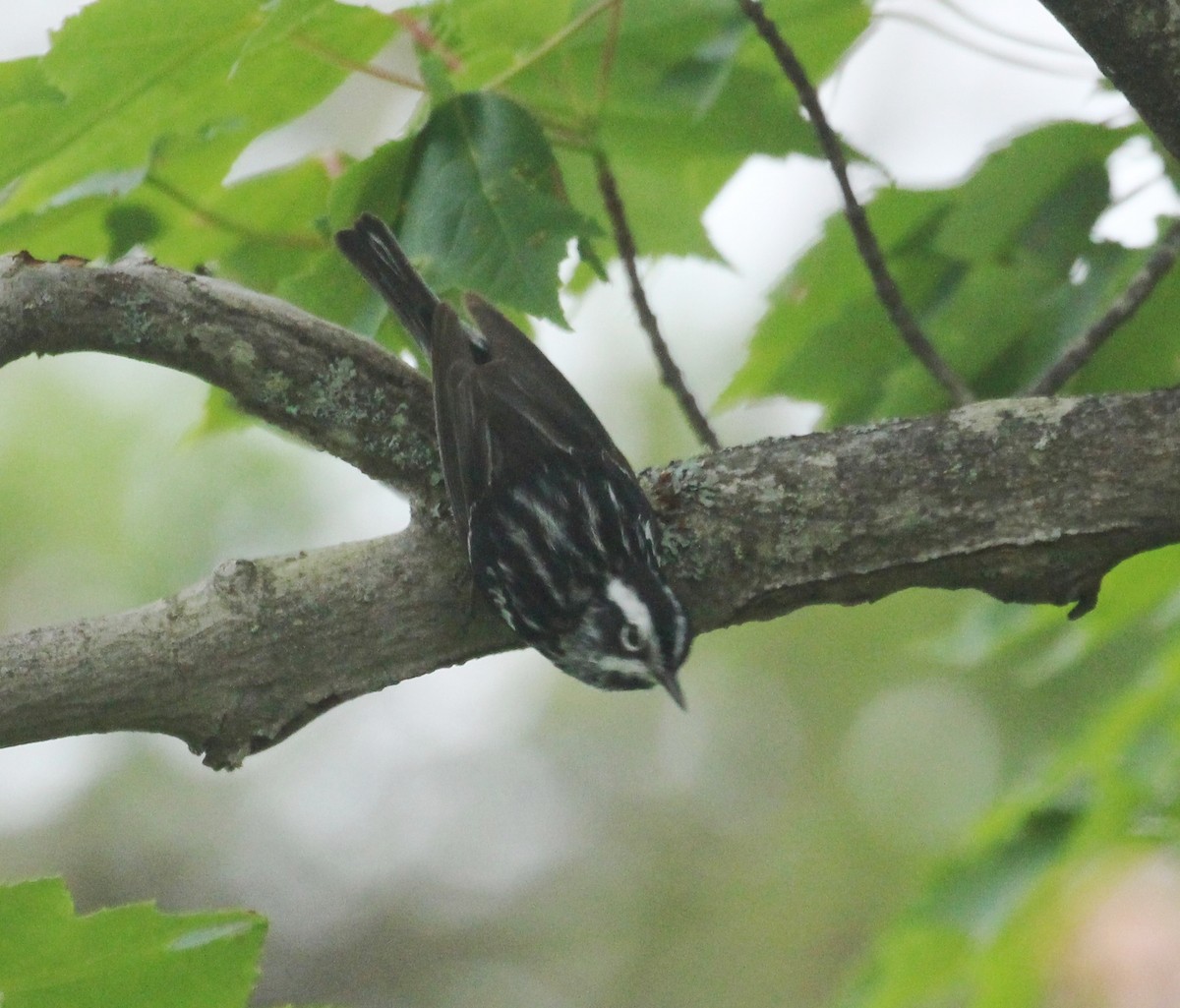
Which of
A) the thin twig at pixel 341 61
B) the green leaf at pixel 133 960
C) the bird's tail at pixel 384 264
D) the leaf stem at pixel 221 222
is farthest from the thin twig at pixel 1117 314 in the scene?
the green leaf at pixel 133 960

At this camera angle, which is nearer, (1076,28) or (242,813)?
(1076,28)

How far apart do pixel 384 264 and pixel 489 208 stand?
274mm

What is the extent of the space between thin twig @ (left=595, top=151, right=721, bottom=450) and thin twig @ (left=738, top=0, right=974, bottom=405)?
1.36 ft

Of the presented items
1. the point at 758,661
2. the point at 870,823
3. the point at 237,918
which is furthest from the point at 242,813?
the point at 237,918

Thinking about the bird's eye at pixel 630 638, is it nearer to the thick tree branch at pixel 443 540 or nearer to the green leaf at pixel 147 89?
the thick tree branch at pixel 443 540

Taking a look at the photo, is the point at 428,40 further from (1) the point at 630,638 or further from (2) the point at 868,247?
(1) the point at 630,638

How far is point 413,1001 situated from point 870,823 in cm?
411

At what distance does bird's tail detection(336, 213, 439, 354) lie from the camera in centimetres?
246

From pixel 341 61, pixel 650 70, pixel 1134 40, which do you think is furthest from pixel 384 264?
pixel 1134 40

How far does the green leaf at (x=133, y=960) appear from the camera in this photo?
1.48m

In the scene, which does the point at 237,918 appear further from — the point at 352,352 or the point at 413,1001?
the point at 413,1001

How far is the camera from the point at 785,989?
11.0 m

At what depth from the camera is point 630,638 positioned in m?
2.74

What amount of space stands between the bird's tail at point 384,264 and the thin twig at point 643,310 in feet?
1.38
